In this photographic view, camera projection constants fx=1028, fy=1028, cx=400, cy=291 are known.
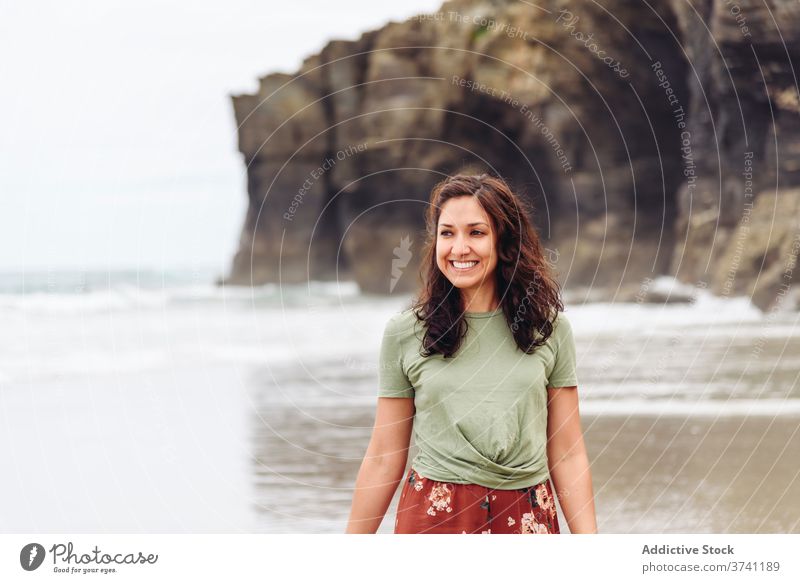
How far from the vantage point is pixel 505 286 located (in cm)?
208

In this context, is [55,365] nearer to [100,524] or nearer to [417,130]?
[100,524]

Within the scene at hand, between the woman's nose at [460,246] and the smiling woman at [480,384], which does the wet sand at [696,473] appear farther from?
the woman's nose at [460,246]

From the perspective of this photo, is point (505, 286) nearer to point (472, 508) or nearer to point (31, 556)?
point (472, 508)

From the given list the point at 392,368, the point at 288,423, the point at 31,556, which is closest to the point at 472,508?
the point at 392,368

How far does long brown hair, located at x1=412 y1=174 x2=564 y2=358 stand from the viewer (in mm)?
2014

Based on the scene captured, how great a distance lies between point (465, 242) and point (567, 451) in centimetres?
48

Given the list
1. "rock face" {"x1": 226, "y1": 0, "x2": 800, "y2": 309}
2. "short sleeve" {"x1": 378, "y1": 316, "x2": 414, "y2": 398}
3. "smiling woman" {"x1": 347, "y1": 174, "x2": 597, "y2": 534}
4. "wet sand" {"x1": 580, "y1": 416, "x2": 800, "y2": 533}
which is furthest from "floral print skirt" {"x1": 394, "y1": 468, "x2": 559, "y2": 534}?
"rock face" {"x1": 226, "y1": 0, "x2": 800, "y2": 309}

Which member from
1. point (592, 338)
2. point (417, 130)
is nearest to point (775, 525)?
point (592, 338)

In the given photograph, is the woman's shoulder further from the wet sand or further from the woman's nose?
the wet sand

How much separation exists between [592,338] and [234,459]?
A: 660cm

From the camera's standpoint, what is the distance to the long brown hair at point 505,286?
6.61ft

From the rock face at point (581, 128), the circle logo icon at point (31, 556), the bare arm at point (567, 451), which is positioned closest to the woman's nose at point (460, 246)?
the bare arm at point (567, 451)

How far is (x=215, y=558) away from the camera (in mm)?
2662

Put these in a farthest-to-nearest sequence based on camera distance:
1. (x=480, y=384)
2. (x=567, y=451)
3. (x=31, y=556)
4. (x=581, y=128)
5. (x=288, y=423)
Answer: (x=581, y=128), (x=288, y=423), (x=31, y=556), (x=567, y=451), (x=480, y=384)
